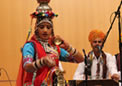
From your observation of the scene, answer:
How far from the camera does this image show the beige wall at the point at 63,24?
17.3 ft

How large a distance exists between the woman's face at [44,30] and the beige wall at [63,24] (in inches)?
89.7

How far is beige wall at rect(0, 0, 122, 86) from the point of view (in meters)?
5.29

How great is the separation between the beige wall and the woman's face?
2278 millimetres

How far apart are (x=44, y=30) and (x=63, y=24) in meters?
2.53

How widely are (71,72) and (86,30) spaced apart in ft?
2.29

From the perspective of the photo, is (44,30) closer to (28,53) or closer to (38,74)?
(28,53)

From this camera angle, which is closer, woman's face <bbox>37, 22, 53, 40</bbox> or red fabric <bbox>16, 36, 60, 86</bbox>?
red fabric <bbox>16, 36, 60, 86</bbox>

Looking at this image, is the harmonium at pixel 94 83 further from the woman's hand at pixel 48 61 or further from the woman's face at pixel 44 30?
the woman's face at pixel 44 30

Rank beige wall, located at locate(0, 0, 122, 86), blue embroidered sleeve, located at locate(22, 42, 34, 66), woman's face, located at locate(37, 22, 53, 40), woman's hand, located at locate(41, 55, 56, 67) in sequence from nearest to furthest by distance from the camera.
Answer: woman's hand, located at locate(41, 55, 56, 67), blue embroidered sleeve, located at locate(22, 42, 34, 66), woman's face, located at locate(37, 22, 53, 40), beige wall, located at locate(0, 0, 122, 86)

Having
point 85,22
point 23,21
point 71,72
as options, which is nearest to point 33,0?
point 23,21

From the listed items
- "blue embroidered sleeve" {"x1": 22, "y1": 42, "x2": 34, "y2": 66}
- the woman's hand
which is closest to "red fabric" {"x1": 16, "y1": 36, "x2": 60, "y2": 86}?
"blue embroidered sleeve" {"x1": 22, "y1": 42, "x2": 34, "y2": 66}

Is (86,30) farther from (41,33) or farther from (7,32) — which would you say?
(41,33)

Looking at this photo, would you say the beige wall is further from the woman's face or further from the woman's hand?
the woman's hand

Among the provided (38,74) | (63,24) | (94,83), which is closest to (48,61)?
(38,74)
